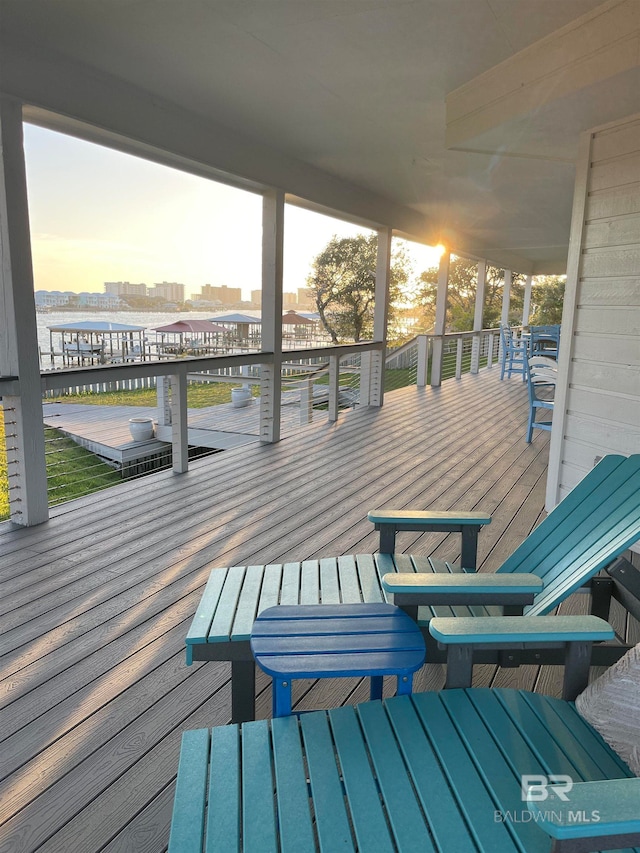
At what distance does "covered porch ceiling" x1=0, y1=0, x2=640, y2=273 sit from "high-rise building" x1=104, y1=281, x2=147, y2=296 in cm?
277

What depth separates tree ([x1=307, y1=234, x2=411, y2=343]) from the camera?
18453mm

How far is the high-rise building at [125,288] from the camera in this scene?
23.7 ft

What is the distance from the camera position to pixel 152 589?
268 centimetres

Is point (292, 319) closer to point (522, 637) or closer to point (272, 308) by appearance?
point (272, 308)

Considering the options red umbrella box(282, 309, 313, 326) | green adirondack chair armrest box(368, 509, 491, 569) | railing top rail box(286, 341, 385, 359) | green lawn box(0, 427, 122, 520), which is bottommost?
green lawn box(0, 427, 122, 520)

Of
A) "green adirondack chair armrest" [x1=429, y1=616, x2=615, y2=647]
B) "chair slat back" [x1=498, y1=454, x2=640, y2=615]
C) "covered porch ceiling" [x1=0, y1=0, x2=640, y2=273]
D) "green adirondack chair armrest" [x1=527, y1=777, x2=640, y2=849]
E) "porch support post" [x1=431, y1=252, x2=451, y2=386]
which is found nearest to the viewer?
"green adirondack chair armrest" [x1=527, y1=777, x2=640, y2=849]

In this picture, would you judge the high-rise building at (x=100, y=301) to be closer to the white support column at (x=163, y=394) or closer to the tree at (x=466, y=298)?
the white support column at (x=163, y=394)

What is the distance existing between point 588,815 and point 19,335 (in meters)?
3.30

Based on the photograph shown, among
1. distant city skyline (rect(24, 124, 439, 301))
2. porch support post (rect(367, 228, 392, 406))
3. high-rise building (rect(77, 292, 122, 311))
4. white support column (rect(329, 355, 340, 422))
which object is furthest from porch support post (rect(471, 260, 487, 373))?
high-rise building (rect(77, 292, 122, 311))

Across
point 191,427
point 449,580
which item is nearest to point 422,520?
point 449,580

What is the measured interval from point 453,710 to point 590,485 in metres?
1.15

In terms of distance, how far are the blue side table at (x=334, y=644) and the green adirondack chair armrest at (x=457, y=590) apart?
4.0 inches
